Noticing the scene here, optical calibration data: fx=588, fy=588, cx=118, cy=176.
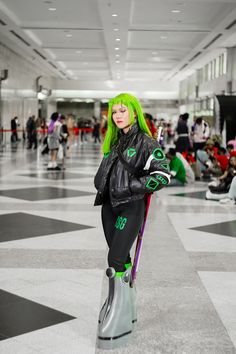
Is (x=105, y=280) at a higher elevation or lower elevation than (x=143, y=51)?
lower

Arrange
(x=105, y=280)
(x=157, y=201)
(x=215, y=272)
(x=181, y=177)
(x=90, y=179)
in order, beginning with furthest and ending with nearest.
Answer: (x=90, y=179), (x=181, y=177), (x=157, y=201), (x=215, y=272), (x=105, y=280)

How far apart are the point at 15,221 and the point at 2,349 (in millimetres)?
4777

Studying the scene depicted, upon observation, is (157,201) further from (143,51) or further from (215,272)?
(143,51)

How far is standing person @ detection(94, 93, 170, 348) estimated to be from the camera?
3566mm

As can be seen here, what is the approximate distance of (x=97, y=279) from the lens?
16.9ft

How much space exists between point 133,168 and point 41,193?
26.8 ft

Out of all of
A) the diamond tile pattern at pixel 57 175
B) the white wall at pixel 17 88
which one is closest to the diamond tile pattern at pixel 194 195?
the diamond tile pattern at pixel 57 175

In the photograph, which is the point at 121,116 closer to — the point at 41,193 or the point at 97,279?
the point at 97,279

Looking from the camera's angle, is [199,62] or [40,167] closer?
[40,167]

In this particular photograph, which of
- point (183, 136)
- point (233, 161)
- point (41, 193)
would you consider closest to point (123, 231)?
point (233, 161)

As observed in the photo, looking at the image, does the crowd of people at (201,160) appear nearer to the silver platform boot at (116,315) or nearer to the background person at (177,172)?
the background person at (177,172)

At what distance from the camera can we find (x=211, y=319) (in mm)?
4141

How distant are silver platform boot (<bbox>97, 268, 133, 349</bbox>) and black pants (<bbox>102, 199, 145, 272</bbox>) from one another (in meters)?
0.07

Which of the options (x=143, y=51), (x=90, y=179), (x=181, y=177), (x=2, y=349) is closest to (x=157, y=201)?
(x=181, y=177)
